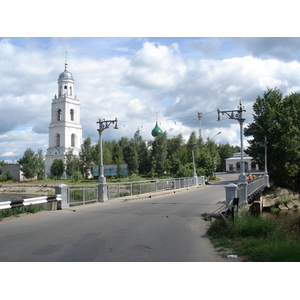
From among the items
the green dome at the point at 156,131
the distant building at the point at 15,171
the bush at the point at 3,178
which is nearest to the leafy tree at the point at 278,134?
the green dome at the point at 156,131

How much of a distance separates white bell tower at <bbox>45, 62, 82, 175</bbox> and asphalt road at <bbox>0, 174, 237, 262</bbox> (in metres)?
61.6

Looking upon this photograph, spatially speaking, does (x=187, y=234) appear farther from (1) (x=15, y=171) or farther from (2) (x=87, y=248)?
(1) (x=15, y=171)

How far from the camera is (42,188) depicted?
57.4 meters

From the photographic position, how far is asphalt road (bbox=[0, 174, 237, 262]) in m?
7.59

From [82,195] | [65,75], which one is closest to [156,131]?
[65,75]

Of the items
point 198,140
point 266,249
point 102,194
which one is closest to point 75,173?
point 198,140

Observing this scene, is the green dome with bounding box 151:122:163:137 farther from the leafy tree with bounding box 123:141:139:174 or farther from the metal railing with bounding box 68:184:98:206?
the metal railing with bounding box 68:184:98:206

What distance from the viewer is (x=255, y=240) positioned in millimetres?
8938

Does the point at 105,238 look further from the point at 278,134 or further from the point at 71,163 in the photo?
the point at 71,163

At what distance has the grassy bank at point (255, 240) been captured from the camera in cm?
707

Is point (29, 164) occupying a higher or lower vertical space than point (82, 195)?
higher

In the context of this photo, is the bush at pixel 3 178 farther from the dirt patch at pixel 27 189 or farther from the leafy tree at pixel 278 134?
the leafy tree at pixel 278 134

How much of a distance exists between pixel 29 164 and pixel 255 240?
6735 centimetres

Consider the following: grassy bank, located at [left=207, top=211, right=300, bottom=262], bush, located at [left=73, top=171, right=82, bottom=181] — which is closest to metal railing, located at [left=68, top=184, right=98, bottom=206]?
grassy bank, located at [left=207, top=211, right=300, bottom=262]
